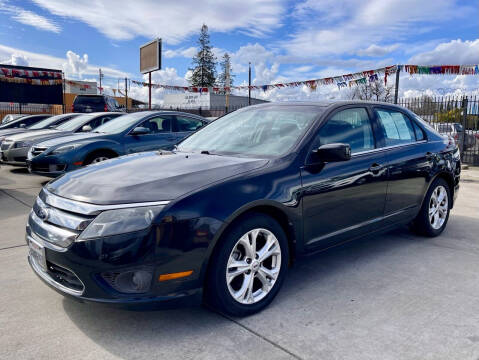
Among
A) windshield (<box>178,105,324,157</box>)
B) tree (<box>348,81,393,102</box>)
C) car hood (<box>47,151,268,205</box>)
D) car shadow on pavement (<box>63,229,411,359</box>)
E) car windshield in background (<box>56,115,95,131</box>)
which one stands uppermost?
tree (<box>348,81,393,102</box>)

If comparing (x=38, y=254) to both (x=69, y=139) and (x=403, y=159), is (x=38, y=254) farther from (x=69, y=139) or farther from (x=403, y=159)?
(x=69, y=139)

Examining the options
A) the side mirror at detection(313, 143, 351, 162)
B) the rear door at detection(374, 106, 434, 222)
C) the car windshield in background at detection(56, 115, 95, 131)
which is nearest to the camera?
the side mirror at detection(313, 143, 351, 162)

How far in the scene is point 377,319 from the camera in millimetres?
2818

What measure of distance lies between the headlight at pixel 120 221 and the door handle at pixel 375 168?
2095mm

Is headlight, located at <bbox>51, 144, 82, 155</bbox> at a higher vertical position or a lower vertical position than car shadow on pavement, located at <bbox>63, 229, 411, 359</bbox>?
higher

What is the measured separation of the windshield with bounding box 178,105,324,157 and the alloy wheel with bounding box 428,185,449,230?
80.4 inches

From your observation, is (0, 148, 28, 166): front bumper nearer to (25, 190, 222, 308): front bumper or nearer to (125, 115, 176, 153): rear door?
(125, 115, 176, 153): rear door

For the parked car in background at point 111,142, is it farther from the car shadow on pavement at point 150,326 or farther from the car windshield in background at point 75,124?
the car shadow on pavement at point 150,326

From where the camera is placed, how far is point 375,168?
12.3 ft

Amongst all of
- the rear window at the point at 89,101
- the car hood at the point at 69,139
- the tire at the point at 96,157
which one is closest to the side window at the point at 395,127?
the tire at the point at 96,157

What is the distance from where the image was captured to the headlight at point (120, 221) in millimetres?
2371

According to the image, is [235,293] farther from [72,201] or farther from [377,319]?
[72,201]

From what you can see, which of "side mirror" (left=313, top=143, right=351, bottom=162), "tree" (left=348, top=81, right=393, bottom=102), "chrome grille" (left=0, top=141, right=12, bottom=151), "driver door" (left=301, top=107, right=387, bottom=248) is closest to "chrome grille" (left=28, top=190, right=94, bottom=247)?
"driver door" (left=301, top=107, right=387, bottom=248)

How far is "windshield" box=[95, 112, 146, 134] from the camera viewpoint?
7570 mm
